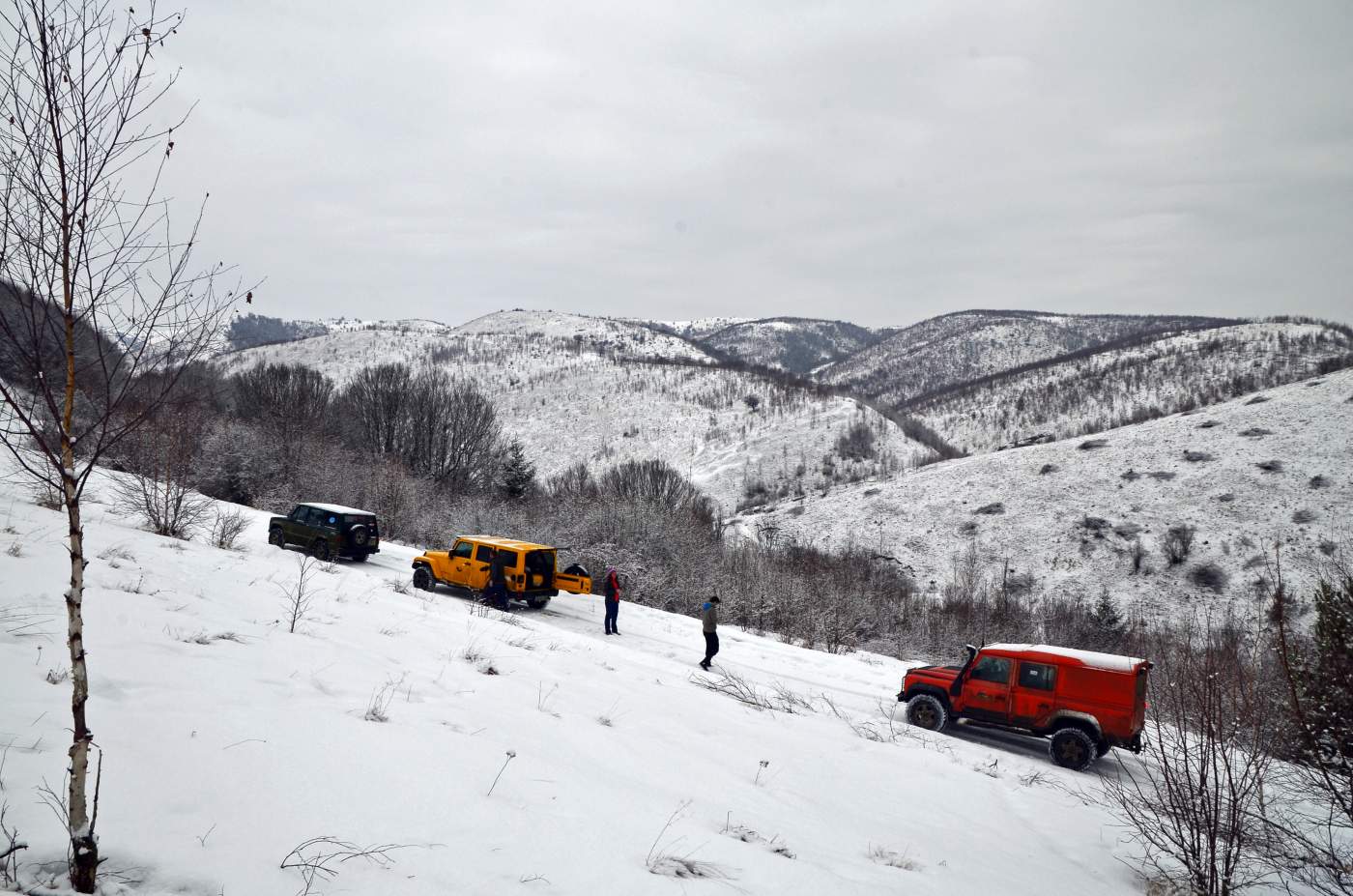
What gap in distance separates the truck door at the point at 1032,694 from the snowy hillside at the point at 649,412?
5930cm

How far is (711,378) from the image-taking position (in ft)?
392

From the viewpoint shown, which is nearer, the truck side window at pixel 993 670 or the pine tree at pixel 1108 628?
the truck side window at pixel 993 670

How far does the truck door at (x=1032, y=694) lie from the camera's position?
11383 millimetres

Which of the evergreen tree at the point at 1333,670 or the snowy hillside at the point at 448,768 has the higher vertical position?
the evergreen tree at the point at 1333,670

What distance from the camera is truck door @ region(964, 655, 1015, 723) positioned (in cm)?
1179

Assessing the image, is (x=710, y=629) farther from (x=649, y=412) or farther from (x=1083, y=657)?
(x=649, y=412)

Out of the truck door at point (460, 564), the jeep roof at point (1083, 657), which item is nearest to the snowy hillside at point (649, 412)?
the truck door at point (460, 564)

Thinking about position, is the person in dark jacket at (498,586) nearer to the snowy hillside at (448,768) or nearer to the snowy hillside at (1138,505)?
the snowy hillside at (448,768)

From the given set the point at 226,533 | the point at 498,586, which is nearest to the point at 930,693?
the point at 498,586

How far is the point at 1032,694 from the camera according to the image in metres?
11.5

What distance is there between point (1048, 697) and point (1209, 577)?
41443mm

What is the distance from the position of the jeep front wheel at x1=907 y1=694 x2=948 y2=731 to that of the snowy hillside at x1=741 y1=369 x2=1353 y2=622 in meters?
37.4

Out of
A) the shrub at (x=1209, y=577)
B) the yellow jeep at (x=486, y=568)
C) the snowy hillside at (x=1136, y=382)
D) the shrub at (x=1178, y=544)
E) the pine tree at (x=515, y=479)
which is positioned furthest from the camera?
the snowy hillside at (x=1136, y=382)

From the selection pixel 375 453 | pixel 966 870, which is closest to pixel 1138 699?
pixel 966 870
